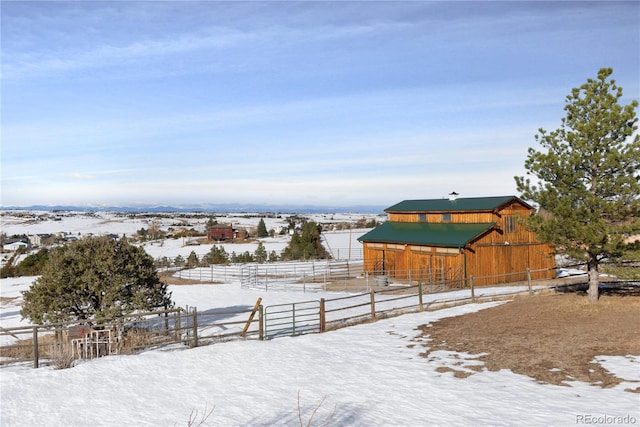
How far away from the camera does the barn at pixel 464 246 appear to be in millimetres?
32094

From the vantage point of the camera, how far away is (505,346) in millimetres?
14266

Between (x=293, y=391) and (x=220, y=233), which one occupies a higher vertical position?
(x=220, y=233)

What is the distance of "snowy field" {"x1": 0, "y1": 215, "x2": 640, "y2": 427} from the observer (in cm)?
948

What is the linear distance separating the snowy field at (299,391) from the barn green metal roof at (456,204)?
2024cm

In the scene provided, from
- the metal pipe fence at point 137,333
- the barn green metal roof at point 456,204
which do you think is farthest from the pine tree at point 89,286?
the barn green metal roof at point 456,204

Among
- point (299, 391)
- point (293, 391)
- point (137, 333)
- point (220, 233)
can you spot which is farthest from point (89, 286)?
point (220, 233)

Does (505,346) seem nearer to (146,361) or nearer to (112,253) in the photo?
(146,361)

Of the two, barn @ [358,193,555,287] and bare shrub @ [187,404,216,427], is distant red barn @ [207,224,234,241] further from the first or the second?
bare shrub @ [187,404,216,427]

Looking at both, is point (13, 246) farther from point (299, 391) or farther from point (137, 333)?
point (299, 391)

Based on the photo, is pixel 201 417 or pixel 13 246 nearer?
pixel 201 417

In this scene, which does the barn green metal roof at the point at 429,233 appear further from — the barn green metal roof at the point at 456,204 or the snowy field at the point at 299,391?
the snowy field at the point at 299,391

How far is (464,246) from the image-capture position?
3144 cm

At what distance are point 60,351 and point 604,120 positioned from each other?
63.4ft

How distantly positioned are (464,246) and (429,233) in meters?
4.30
